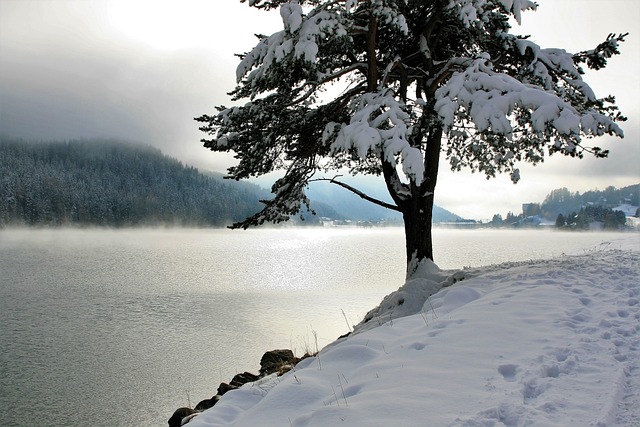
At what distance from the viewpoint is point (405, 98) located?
1148 centimetres

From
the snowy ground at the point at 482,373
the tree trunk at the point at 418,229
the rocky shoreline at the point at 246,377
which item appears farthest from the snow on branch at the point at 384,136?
the rocky shoreline at the point at 246,377

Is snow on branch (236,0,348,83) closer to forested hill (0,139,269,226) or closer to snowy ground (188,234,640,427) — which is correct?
snowy ground (188,234,640,427)

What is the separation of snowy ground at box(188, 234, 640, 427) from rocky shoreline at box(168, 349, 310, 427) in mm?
3523

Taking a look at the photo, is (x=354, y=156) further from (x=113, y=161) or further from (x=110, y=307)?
(x=113, y=161)

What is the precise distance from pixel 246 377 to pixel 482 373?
847 cm

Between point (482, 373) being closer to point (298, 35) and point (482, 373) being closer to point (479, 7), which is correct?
point (298, 35)

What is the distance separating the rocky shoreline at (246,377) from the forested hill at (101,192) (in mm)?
148791

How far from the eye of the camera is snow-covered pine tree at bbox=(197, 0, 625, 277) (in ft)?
26.8

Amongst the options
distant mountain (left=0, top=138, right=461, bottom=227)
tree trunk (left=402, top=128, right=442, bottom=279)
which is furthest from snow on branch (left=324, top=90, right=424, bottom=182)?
distant mountain (left=0, top=138, right=461, bottom=227)

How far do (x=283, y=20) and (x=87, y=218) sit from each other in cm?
15492

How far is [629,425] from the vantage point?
335 cm

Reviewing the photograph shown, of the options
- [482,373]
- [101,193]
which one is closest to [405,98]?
[482,373]

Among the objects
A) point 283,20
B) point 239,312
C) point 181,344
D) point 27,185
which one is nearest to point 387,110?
point 283,20

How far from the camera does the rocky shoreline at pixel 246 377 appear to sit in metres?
→ 9.40
